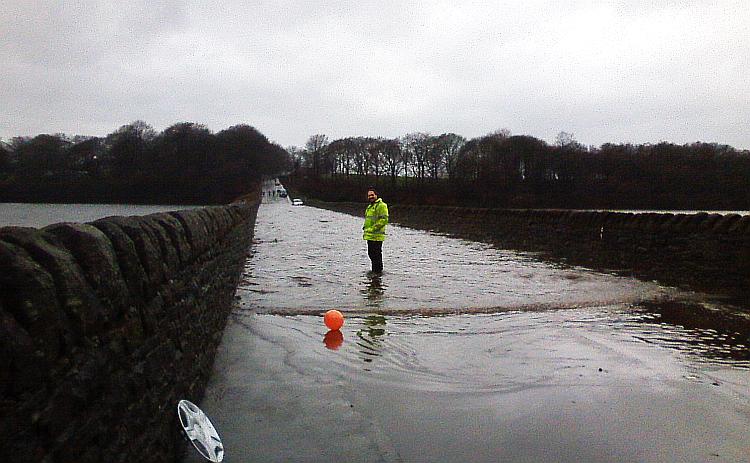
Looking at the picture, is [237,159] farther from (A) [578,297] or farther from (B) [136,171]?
(A) [578,297]

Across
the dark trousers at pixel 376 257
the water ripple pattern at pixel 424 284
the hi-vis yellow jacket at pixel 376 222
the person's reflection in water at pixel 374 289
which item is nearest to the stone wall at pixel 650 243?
the water ripple pattern at pixel 424 284

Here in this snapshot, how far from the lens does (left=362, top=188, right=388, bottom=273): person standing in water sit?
11461 millimetres

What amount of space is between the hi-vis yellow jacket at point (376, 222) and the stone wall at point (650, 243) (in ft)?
15.6

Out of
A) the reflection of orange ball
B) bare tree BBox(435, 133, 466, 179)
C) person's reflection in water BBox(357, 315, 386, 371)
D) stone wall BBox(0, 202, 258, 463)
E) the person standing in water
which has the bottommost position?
person's reflection in water BBox(357, 315, 386, 371)

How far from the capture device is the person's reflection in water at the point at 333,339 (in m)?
6.05

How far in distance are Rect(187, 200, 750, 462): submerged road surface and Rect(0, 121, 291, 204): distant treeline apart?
1126 inches

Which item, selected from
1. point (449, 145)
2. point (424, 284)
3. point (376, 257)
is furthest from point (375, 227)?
point (449, 145)

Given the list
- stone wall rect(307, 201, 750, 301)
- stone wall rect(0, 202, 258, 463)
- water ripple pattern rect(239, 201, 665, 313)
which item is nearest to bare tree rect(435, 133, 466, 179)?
stone wall rect(307, 201, 750, 301)

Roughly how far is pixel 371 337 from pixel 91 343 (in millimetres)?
4558

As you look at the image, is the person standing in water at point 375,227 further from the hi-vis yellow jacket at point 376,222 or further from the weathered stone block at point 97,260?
the weathered stone block at point 97,260

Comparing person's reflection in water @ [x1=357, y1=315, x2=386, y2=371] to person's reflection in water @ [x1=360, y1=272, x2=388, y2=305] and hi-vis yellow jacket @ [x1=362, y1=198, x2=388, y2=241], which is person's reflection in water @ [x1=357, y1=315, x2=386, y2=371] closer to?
person's reflection in water @ [x1=360, y1=272, x2=388, y2=305]

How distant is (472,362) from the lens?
5.55 m

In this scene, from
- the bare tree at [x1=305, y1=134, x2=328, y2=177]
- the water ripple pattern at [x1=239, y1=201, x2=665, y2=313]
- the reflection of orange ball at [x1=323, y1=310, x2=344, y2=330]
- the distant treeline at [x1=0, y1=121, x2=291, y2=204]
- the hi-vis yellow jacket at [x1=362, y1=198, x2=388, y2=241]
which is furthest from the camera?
A: the bare tree at [x1=305, y1=134, x2=328, y2=177]

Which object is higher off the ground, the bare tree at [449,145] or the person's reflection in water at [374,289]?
the bare tree at [449,145]
